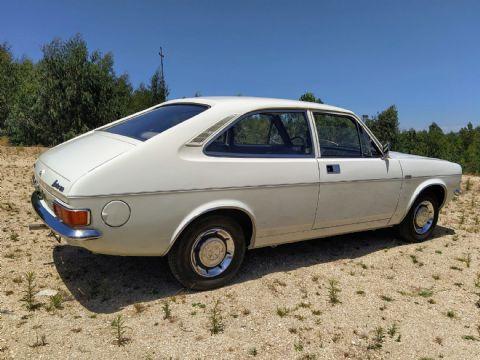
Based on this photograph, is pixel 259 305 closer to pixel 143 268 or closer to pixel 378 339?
pixel 378 339

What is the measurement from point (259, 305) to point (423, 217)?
2.98m

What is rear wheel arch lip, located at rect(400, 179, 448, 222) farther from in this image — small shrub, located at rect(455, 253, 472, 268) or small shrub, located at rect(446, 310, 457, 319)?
small shrub, located at rect(446, 310, 457, 319)

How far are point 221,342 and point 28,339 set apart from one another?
1336 mm

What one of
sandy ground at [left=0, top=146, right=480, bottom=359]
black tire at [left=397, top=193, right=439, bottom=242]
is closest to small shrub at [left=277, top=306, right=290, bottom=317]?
sandy ground at [left=0, top=146, right=480, bottom=359]

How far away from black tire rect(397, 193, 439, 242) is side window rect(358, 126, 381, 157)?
102cm

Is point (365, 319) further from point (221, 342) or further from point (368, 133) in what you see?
point (368, 133)

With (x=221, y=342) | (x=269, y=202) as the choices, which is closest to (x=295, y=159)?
(x=269, y=202)

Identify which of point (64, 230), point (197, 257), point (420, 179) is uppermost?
point (420, 179)

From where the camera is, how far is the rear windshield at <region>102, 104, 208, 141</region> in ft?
11.8

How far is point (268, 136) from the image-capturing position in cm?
410

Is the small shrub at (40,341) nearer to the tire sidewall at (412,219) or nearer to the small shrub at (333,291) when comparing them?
the small shrub at (333,291)

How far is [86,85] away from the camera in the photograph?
19453mm

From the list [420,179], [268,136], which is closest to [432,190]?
[420,179]

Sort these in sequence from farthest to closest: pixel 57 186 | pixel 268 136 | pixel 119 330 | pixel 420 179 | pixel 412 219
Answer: pixel 412 219 → pixel 420 179 → pixel 268 136 → pixel 57 186 → pixel 119 330
